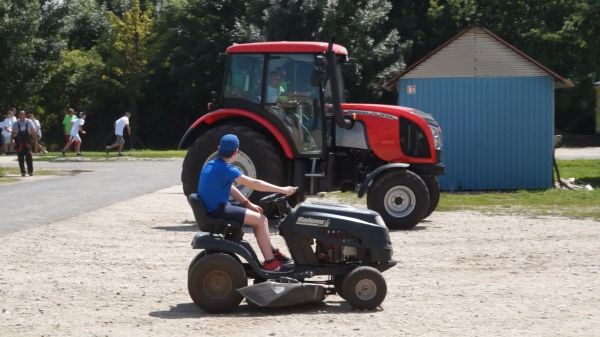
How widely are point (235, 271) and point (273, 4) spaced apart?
36100mm

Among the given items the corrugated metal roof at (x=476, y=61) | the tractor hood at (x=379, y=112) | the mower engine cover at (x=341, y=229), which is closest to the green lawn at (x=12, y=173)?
the corrugated metal roof at (x=476, y=61)

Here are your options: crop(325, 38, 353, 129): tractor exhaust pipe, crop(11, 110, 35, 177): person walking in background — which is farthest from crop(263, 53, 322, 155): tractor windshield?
crop(11, 110, 35, 177): person walking in background

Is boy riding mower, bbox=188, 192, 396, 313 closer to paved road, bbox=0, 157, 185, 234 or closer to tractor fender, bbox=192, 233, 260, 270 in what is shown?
tractor fender, bbox=192, 233, 260, 270

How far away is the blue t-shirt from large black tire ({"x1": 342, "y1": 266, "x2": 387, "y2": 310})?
137 cm

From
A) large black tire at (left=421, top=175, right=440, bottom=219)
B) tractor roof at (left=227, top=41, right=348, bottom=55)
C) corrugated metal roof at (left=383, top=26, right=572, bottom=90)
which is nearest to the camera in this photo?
tractor roof at (left=227, top=41, right=348, bottom=55)

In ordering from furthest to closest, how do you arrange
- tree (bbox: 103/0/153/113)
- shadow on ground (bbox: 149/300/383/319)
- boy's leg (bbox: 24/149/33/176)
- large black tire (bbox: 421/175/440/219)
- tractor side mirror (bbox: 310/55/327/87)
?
1. tree (bbox: 103/0/153/113)
2. boy's leg (bbox: 24/149/33/176)
3. large black tire (bbox: 421/175/440/219)
4. tractor side mirror (bbox: 310/55/327/87)
5. shadow on ground (bbox: 149/300/383/319)

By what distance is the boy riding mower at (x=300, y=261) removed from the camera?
401 inches

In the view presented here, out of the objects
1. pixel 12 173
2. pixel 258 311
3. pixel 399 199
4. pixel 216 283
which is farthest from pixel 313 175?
pixel 12 173

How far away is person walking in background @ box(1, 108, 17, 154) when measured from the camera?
3950cm

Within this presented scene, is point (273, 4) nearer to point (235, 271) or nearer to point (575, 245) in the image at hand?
point (575, 245)

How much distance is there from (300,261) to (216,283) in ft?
2.69

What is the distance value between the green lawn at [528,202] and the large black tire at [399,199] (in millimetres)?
2796

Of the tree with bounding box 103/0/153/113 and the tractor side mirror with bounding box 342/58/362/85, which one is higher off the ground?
the tree with bounding box 103/0/153/113

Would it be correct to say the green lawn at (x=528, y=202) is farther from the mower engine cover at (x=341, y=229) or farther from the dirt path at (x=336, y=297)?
the mower engine cover at (x=341, y=229)
